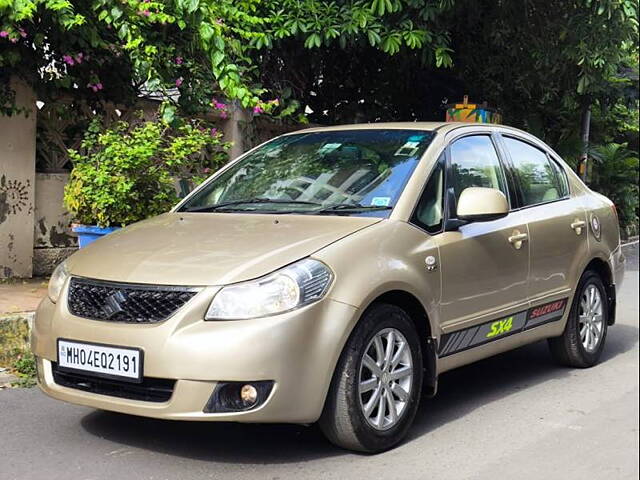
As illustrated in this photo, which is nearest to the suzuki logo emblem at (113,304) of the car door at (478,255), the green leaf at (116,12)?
the car door at (478,255)

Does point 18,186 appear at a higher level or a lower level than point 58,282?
higher

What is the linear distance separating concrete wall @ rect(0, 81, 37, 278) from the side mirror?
4.15 metres

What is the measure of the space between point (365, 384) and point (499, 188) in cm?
184

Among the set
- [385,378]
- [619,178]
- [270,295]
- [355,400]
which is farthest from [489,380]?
[619,178]

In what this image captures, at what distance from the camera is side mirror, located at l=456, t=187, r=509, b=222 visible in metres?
4.47

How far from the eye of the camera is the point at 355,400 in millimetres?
3807

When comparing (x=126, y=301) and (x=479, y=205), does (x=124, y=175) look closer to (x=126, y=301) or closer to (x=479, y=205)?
(x=126, y=301)

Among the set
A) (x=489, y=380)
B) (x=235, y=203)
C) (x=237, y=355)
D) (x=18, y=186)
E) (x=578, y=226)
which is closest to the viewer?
(x=237, y=355)

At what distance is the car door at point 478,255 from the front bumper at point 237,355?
960mm

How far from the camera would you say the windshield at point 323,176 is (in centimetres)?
446

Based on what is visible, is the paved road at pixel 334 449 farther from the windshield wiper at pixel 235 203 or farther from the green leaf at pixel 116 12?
the green leaf at pixel 116 12

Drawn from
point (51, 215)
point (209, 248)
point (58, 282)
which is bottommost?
point (51, 215)

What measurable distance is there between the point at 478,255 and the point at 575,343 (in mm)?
1540

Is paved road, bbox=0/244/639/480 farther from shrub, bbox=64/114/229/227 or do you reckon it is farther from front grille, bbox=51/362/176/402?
shrub, bbox=64/114/229/227
